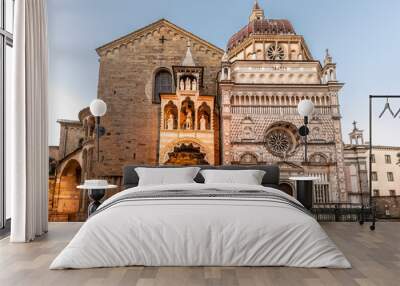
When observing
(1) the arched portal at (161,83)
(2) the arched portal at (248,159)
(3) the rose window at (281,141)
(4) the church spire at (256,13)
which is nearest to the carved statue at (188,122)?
(1) the arched portal at (161,83)

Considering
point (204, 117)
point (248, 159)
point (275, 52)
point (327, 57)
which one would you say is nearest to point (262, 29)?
point (275, 52)

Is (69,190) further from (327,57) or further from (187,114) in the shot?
(327,57)

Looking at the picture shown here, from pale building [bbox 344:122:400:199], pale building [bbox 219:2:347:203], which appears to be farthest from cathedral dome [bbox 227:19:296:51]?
pale building [bbox 344:122:400:199]

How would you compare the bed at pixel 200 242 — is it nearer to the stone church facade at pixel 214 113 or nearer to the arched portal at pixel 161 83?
the stone church facade at pixel 214 113

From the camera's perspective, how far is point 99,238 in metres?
2.08

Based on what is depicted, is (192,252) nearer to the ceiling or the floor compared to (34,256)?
nearer to the ceiling

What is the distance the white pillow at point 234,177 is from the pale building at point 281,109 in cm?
222

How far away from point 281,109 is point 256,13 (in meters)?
1.94

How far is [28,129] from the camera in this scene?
3107 millimetres

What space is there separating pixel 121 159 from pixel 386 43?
559cm

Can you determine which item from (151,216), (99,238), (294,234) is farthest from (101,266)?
(294,234)

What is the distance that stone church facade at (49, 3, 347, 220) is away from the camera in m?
6.02

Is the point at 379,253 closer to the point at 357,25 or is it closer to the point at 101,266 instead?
the point at 101,266

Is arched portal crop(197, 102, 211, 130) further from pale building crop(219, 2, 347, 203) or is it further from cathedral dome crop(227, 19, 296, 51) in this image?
cathedral dome crop(227, 19, 296, 51)
